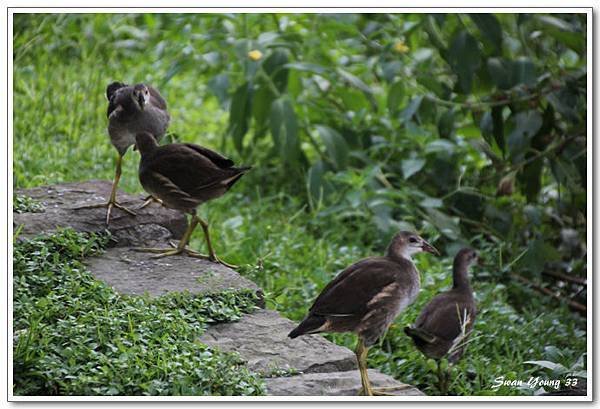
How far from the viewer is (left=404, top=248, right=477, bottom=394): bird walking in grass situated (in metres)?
4.40

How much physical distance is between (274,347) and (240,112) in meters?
2.31

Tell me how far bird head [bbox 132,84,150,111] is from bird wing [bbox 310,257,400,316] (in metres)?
1.09

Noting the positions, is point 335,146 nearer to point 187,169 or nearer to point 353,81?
point 353,81

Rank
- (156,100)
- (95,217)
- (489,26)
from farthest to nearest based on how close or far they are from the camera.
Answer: (489,26)
(95,217)
(156,100)

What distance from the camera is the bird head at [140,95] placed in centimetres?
429

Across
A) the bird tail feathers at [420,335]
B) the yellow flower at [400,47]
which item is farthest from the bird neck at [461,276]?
the yellow flower at [400,47]

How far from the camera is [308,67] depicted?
5855mm

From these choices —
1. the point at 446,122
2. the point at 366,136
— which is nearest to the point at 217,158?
the point at 446,122

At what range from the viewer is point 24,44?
512 centimetres

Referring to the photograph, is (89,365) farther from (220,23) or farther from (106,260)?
(220,23)

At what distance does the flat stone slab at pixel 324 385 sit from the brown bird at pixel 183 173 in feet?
2.71

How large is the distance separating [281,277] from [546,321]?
4.54 ft

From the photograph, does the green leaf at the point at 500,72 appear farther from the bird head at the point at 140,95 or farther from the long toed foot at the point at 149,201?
the bird head at the point at 140,95
